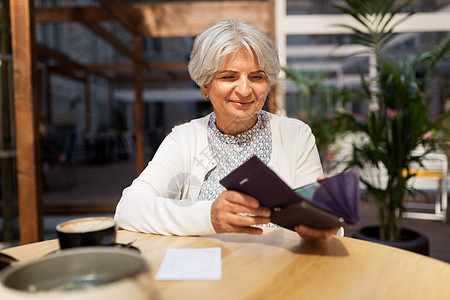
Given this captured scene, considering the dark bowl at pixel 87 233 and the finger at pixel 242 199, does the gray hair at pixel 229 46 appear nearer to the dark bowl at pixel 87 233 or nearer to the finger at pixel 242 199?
the finger at pixel 242 199

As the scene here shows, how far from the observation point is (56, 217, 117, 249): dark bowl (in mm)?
640

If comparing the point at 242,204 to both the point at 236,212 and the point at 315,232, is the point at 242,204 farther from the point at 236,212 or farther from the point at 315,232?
the point at 315,232

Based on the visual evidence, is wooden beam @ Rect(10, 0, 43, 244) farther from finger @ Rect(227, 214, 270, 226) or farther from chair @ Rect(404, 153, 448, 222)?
chair @ Rect(404, 153, 448, 222)

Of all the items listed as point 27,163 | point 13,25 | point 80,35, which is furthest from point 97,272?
point 80,35

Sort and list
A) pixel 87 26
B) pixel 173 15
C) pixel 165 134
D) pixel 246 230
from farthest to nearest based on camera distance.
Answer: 1. pixel 87 26
2. pixel 173 15
3. pixel 165 134
4. pixel 246 230

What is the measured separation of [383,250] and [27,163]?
239 centimetres

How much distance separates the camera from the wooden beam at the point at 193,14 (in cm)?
438

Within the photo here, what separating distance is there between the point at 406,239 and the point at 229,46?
6.64ft

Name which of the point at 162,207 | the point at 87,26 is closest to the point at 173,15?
the point at 87,26

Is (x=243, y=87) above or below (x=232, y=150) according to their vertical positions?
above

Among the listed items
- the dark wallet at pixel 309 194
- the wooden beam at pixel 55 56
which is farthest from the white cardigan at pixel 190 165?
the wooden beam at pixel 55 56

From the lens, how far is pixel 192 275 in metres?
0.67

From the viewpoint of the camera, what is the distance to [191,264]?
28.7 inches

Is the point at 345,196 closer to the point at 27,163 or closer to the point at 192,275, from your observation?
the point at 192,275
